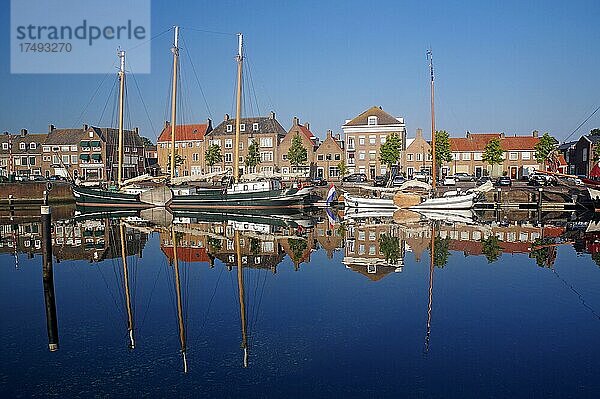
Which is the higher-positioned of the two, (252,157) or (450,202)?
(252,157)

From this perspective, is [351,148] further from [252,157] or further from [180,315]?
[180,315]

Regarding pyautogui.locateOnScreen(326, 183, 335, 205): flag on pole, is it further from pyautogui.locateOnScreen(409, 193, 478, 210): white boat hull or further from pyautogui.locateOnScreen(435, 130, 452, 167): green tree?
pyautogui.locateOnScreen(435, 130, 452, 167): green tree

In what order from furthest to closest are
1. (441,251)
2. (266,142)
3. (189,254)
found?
(266,142), (441,251), (189,254)

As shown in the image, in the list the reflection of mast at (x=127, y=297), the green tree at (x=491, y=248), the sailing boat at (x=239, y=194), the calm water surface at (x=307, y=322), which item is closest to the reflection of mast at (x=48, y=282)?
the calm water surface at (x=307, y=322)

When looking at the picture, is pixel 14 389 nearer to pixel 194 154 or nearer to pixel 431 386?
pixel 431 386

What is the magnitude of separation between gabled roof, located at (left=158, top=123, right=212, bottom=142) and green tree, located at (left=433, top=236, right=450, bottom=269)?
75176 mm

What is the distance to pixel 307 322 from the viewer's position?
15203 mm

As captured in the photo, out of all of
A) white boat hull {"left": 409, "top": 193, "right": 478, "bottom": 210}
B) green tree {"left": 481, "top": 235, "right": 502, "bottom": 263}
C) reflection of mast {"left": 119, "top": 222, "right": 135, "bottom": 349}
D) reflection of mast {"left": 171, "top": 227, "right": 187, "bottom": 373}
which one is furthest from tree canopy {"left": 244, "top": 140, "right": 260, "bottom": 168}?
reflection of mast {"left": 171, "top": 227, "right": 187, "bottom": 373}

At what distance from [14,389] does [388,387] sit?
22.7 feet

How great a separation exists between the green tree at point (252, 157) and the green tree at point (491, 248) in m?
57.5

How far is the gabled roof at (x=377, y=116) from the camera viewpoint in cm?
9175

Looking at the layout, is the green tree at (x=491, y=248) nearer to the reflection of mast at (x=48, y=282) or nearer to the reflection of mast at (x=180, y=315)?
the reflection of mast at (x=180, y=315)

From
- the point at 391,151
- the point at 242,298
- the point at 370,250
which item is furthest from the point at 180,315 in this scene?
the point at 391,151

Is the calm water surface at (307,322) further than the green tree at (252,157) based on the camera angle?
No
